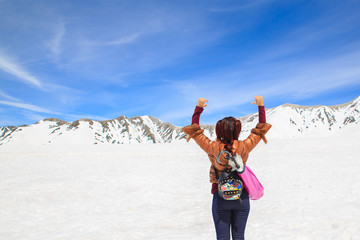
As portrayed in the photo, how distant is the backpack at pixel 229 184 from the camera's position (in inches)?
126

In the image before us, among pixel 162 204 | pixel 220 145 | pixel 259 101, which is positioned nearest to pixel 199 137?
pixel 220 145

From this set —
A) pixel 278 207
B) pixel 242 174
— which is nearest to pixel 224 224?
pixel 242 174

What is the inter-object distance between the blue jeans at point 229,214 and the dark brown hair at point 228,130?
0.70 m

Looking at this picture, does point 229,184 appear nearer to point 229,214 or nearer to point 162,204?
point 229,214

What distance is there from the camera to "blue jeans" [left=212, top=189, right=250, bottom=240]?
10.8 feet

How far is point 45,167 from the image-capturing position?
19906 mm

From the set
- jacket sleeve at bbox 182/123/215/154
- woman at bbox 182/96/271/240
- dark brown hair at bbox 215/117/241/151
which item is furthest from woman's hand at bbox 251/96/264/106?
jacket sleeve at bbox 182/123/215/154

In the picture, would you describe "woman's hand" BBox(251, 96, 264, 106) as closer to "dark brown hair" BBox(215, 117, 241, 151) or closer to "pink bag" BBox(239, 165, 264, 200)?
"dark brown hair" BBox(215, 117, 241, 151)

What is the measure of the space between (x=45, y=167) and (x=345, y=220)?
65.9 feet

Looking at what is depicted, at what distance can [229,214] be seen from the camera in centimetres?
335

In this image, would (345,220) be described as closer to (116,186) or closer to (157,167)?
(116,186)

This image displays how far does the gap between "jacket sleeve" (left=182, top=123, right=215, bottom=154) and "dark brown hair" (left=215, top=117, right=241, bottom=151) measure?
19 cm

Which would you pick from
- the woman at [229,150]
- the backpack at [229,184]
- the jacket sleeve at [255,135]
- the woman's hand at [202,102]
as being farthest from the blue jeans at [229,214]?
the woman's hand at [202,102]

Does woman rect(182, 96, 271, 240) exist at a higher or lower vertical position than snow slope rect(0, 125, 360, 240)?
higher
